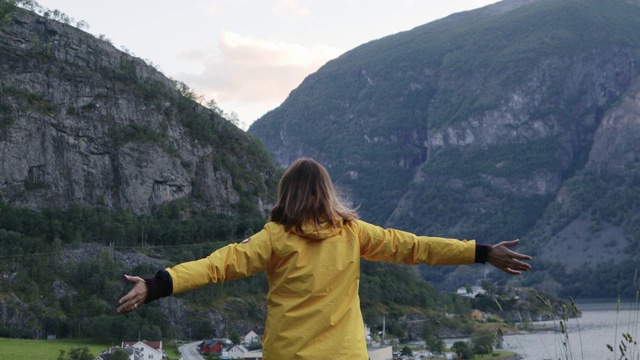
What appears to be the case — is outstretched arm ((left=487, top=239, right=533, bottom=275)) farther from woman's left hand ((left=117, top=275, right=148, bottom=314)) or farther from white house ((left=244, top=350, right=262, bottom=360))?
white house ((left=244, top=350, right=262, bottom=360))

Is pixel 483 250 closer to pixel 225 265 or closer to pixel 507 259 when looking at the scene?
pixel 507 259

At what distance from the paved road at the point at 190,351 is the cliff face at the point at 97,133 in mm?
24696

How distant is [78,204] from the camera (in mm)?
98750

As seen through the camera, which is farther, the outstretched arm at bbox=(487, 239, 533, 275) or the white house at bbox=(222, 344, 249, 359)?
the white house at bbox=(222, 344, 249, 359)

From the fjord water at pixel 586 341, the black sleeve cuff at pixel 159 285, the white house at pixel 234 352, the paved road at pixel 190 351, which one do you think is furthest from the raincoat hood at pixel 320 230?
the paved road at pixel 190 351

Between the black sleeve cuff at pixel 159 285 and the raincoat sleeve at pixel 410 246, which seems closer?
the black sleeve cuff at pixel 159 285

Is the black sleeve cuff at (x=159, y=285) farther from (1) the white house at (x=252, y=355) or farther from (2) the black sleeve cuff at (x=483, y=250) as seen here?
(1) the white house at (x=252, y=355)

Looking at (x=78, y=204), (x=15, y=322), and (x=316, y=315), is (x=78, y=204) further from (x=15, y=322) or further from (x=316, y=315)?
(x=316, y=315)

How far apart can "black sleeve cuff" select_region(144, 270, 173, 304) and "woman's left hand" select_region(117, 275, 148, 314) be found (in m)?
0.02

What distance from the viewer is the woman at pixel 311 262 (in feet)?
17.6

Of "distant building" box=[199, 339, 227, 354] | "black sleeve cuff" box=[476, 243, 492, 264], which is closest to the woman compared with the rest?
"black sleeve cuff" box=[476, 243, 492, 264]

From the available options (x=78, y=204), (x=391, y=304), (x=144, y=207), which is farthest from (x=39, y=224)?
(x=391, y=304)

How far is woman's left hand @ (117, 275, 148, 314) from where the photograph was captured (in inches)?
203

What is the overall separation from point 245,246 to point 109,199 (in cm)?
9856
